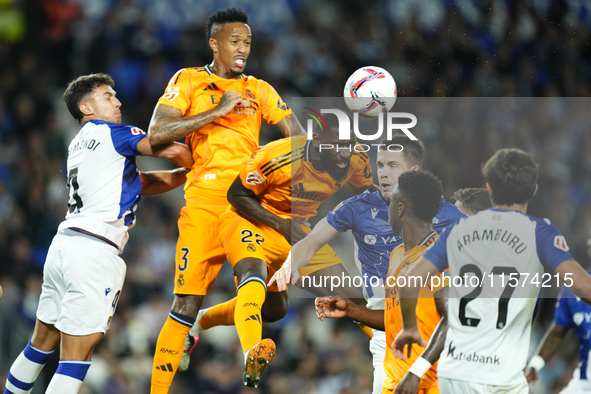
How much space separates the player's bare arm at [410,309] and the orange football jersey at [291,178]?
55.0 inches

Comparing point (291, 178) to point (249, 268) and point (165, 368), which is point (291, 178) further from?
point (165, 368)

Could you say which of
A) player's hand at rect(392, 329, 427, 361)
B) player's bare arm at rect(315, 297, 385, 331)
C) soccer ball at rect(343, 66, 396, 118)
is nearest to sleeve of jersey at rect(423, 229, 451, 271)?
player's hand at rect(392, 329, 427, 361)

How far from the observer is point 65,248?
4992 millimetres

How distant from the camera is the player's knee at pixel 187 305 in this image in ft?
18.4

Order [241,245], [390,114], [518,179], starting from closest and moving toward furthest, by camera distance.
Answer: [518,179]
[241,245]
[390,114]

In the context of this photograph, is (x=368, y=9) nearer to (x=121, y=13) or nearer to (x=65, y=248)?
(x=121, y=13)

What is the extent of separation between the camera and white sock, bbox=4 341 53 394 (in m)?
5.27

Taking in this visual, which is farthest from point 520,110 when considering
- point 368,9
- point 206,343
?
point 206,343

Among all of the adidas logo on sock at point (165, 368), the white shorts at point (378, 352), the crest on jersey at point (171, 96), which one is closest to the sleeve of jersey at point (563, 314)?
the white shorts at point (378, 352)

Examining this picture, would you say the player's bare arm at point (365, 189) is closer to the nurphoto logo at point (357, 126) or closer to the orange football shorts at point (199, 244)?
the nurphoto logo at point (357, 126)

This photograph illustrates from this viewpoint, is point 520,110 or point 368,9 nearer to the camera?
point 520,110

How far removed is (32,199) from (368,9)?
7.23 m

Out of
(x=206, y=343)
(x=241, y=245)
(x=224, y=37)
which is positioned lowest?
(x=206, y=343)

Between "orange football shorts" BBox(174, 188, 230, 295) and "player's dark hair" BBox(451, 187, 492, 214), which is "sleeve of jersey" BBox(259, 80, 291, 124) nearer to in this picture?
"orange football shorts" BBox(174, 188, 230, 295)
